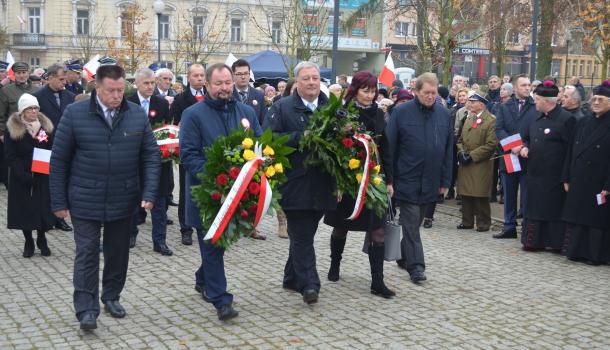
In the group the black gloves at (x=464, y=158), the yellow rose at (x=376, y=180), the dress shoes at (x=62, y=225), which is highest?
the yellow rose at (x=376, y=180)

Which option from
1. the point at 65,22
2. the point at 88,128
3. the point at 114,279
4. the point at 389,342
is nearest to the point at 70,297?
the point at 114,279

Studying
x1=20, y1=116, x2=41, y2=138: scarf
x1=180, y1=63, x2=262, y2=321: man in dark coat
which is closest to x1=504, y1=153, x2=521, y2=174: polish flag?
x1=180, y1=63, x2=262, y2=321: man in dark coat


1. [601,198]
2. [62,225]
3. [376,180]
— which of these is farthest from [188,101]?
[601,198]

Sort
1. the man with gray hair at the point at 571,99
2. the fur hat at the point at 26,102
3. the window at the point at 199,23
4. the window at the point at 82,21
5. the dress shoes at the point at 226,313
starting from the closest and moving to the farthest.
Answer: the dress shoes at the point at 226,313 → the fur hat at the point at 26,102 → the man with gray hair at the point at 571,99 → the window at the point at 199,23 → the window at the point at 82,21

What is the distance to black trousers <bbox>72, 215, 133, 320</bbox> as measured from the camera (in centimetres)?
645

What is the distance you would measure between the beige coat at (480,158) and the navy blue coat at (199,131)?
5.70 meters

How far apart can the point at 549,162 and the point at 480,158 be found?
1.56 meters

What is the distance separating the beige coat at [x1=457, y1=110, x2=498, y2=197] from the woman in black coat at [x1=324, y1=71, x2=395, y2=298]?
4.23m

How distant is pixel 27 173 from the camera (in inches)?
369

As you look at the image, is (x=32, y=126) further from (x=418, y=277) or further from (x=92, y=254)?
(x=418, y=277)

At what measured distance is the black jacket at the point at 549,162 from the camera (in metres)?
10.1

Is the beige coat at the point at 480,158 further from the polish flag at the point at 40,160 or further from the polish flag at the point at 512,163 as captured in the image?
the polish flag at the point at 40,160

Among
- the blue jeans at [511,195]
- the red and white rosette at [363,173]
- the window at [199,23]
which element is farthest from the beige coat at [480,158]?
the window at [199,23]

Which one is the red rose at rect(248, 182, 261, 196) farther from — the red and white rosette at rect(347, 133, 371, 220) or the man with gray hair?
the man with gray hair
